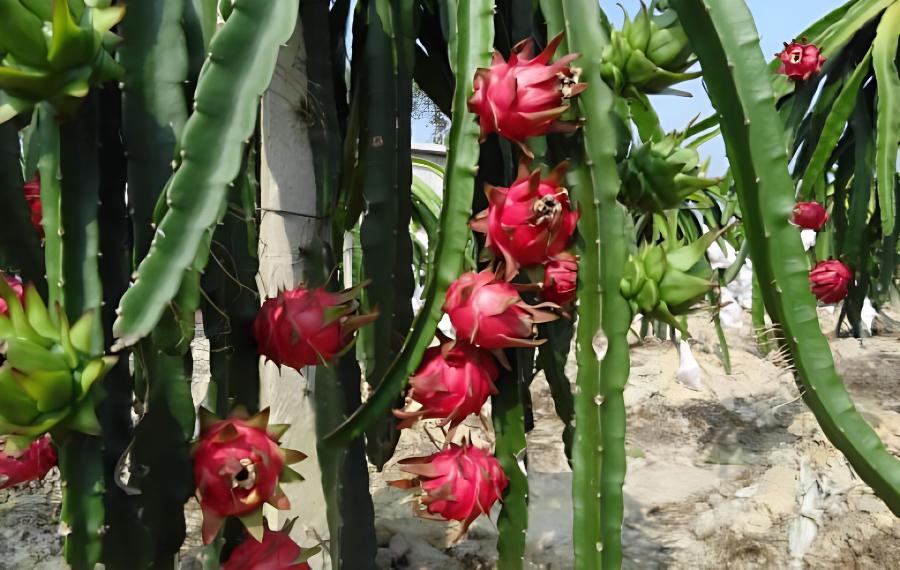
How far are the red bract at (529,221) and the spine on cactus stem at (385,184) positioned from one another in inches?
6.4

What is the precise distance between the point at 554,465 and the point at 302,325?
6.16 ft

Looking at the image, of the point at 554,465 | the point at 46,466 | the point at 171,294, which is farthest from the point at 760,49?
the point at 554,465

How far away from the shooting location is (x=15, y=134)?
28.9 inches

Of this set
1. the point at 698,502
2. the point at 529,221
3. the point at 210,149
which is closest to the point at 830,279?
the point at 698,502

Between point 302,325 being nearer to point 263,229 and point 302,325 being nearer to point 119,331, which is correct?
point 119,331

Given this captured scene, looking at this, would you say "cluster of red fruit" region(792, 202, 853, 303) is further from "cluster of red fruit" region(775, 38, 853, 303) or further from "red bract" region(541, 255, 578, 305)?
"red bract" region(541, 255, 578, 305)

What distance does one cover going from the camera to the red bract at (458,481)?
0.60 meters

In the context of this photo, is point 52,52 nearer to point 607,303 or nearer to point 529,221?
point 529,221

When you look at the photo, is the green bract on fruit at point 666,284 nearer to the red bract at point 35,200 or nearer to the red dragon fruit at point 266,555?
the red dragon fruit at point 266,555

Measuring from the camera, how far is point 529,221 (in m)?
0.58

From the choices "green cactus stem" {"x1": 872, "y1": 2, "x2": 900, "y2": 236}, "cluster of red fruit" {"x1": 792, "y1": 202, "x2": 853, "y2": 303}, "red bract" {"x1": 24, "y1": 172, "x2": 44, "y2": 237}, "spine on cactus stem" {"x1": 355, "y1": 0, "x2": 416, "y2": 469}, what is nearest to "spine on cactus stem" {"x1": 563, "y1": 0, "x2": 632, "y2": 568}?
"spine on cactus stem" {"x1": 355, "y1": 0, "x2": 416, "y2": 469}

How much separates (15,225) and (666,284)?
65 cm

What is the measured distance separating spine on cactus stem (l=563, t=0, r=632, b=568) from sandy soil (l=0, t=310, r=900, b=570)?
15cm

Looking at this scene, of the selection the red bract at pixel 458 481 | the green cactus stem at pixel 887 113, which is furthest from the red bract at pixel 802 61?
the red bract at pixel 458 481
